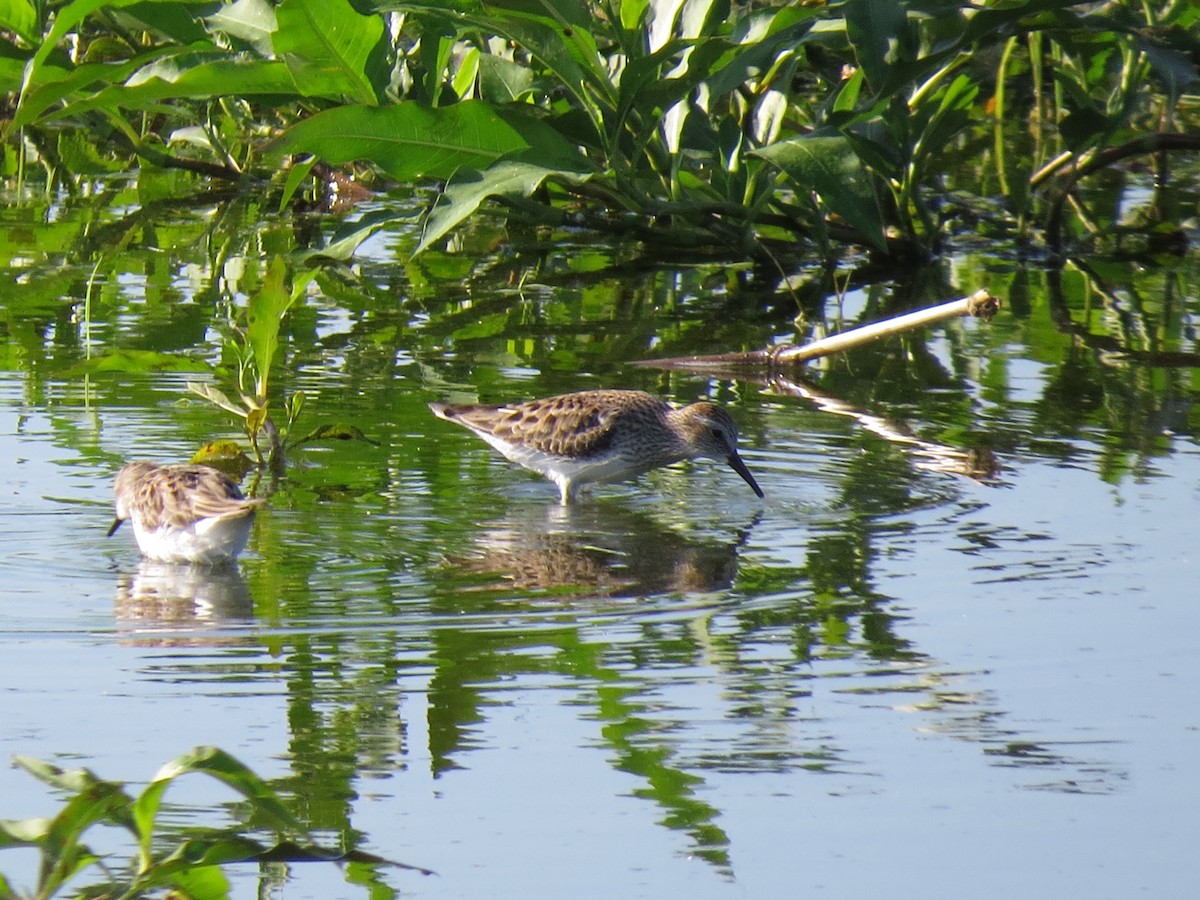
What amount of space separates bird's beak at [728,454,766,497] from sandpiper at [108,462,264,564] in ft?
7.32

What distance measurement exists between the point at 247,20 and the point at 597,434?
374 centimetres

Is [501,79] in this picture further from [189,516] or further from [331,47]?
[189,516]

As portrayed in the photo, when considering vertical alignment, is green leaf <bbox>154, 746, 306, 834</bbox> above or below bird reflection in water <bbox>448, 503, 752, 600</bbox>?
above

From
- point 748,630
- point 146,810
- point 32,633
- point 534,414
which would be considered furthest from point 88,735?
point 534,414

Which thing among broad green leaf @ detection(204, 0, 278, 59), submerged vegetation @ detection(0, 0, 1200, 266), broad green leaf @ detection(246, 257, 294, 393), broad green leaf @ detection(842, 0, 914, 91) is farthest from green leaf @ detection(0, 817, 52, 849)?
broad green leaf @ detection(842, 0, 914, 91)

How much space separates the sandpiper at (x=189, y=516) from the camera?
7016mm

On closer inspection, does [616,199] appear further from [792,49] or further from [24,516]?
[24,516]

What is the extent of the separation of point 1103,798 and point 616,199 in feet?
26.1

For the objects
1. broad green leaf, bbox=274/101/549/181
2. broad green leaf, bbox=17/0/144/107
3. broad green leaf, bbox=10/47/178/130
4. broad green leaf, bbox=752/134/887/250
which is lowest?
broad green leaf, bbox=752/134/887/250

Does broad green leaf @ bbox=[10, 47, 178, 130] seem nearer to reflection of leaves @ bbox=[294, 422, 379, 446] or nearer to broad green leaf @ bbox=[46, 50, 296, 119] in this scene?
broad green leaf @ bbox=[46, 50, 296, 119]

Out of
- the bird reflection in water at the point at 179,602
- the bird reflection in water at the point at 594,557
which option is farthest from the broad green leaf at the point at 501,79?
the bird reflection in water at the point at 179,602

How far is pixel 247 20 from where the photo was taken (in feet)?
35.4

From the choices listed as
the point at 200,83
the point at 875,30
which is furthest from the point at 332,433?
the point at 875,30

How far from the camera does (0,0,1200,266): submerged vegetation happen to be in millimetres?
9953
